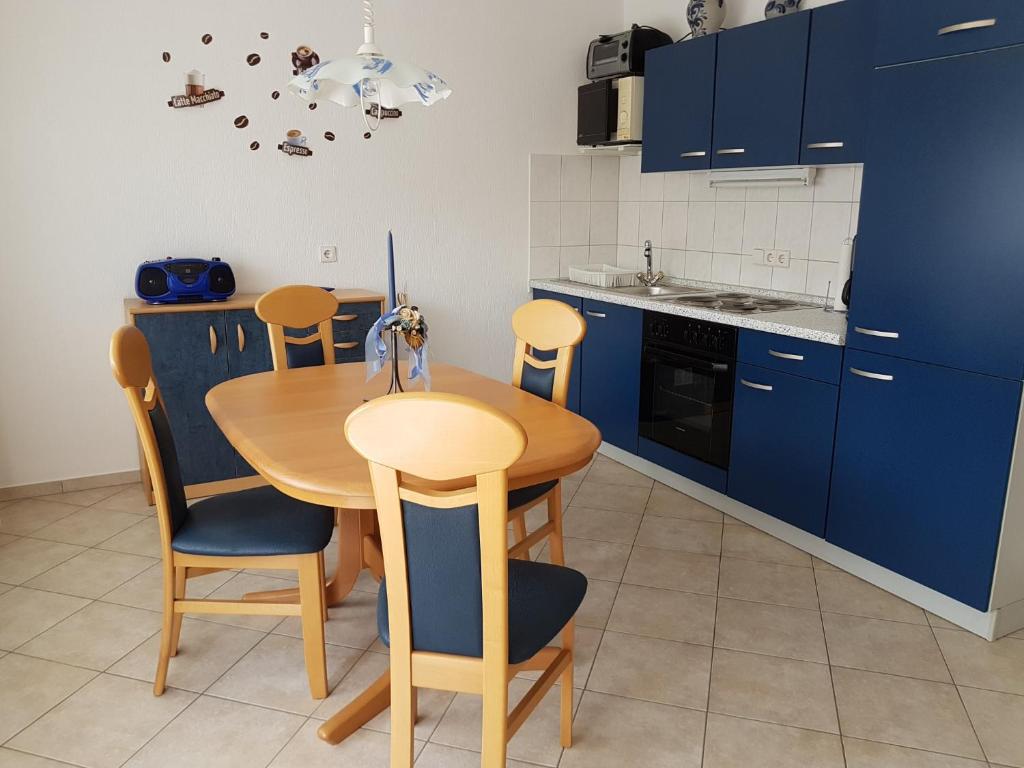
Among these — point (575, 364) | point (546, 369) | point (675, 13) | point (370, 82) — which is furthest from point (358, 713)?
point (675, 13)

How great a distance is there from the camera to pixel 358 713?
2.13m

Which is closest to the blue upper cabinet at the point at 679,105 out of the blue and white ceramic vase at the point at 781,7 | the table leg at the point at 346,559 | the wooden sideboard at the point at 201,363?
the blue and white ceramic vase at the point at 781,7

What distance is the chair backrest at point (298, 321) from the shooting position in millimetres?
3154

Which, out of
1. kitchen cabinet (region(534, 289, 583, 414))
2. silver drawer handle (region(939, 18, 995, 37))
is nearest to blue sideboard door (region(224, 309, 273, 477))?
kitchen cabinet (region(534, 289, 583, 414))

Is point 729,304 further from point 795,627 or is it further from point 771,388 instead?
point 795,627

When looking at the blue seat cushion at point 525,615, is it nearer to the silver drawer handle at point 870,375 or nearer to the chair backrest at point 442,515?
the chair backrest at point 442,515

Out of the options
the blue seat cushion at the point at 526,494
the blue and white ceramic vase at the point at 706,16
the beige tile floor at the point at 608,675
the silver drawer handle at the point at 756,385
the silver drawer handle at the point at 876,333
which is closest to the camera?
the beige tile floor at the point at 608,675

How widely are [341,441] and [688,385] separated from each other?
2.09 metres

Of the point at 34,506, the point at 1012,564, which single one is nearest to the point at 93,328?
the point at 34,506

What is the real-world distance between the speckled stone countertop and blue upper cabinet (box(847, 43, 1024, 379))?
163 millimetres

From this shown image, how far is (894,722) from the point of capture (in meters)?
2.19

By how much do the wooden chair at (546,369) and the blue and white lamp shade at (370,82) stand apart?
0.79 metres

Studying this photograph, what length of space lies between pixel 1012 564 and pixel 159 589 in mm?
2953

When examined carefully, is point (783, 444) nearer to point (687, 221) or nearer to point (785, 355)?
point (785, 355)
